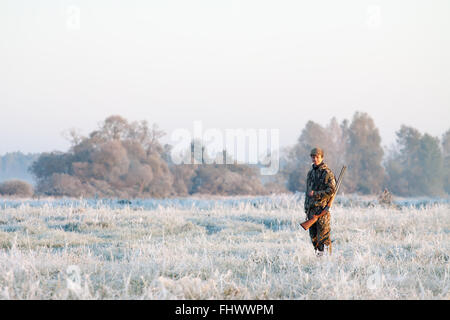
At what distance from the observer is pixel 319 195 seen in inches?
293

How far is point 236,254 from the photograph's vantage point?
310 inches

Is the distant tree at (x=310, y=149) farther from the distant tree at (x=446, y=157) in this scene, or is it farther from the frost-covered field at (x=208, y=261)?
the frost-covered field at (x=208, y=261)

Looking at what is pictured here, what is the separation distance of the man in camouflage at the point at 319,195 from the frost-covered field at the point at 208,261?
0.93 feet

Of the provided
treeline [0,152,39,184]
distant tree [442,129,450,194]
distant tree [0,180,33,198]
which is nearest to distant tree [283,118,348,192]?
distant tree [442,129,450,194]

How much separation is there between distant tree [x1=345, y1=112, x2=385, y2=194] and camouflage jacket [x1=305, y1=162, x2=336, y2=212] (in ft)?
118

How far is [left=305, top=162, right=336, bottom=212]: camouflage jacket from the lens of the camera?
741 centimetres

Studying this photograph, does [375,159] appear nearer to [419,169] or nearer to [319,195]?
[419,169]

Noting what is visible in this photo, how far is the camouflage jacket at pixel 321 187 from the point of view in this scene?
292 inches

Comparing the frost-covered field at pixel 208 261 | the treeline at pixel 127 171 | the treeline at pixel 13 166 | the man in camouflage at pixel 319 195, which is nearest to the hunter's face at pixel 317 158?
the man in camouflage at pixel 319 195

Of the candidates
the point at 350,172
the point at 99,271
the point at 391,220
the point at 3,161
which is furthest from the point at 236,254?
the point at 3,161

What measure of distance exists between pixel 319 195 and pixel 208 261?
212 cm

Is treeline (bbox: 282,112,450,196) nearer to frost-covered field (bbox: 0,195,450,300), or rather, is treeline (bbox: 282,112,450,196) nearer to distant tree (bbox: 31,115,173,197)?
distant tree (bbox: 31,115,173,197)

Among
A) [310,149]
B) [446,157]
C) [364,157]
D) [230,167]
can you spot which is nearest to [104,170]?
[230,167]

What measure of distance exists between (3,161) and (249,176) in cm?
3246
